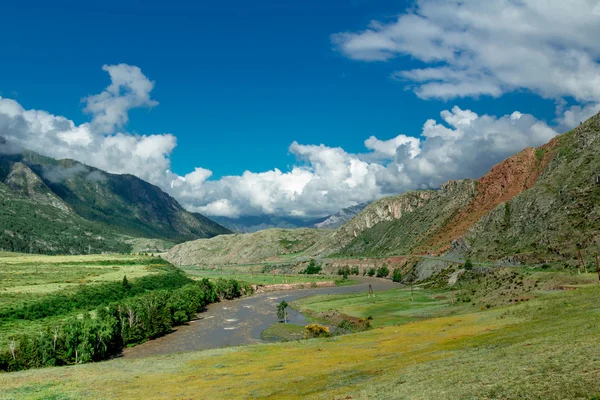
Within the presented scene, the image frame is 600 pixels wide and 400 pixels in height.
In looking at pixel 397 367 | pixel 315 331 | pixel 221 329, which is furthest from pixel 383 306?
pixel 397 367

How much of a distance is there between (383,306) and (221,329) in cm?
4800

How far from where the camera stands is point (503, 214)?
185 metres

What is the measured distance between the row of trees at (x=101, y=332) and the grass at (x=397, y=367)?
1503cm

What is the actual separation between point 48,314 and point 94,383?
79.0 metres

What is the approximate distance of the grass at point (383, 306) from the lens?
10300cm

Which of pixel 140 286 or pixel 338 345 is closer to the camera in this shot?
pixel 338 345

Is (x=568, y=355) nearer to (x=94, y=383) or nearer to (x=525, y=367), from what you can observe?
(x=525, y=367)

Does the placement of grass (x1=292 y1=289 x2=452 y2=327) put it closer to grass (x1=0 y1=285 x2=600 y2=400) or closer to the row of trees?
grass (x1=0 y1=285 x2=600 y2=400)

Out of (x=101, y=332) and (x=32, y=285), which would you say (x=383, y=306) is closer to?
(x=101, y=332)

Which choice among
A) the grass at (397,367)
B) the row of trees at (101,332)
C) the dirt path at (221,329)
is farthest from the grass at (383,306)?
the row of trees at (101,332)

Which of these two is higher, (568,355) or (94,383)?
(568,355)

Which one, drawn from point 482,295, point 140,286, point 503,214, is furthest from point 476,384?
point 503,214

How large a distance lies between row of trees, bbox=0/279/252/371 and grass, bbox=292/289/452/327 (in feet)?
130

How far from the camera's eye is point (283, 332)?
345 ft
